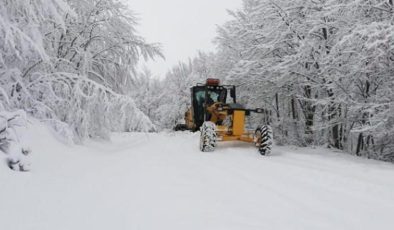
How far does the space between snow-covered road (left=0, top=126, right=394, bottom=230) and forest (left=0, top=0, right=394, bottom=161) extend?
115 cm

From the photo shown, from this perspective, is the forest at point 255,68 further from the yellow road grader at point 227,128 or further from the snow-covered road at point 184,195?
the yellow road grader at point 227,128

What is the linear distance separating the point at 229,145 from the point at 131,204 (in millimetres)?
8142

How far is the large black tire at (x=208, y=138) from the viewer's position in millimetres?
10695

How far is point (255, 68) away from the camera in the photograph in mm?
14844

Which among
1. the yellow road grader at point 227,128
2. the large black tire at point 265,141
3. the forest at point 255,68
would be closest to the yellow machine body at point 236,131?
the yellow road grader at point 227,128

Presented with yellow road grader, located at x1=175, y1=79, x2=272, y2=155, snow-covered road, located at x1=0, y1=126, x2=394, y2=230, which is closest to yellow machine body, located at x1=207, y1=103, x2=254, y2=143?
yellow road grader, located at x1=175, y1=79, x2=272, y2=155

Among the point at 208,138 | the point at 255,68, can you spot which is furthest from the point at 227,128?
the point at 255,68

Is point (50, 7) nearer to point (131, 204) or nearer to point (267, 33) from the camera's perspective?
point (131, 204)

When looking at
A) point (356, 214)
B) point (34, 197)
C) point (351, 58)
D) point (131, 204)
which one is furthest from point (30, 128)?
point (351, 58)

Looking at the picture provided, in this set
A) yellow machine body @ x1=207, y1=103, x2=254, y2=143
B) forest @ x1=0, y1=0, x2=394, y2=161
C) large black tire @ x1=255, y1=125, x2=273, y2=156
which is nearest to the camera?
forest @ x1=0, y1=0, x2=394, y2=161

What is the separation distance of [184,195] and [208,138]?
5817mm

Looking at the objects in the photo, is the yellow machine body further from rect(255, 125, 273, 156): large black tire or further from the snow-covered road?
the snow-covered road

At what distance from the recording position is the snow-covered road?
12.3 ft

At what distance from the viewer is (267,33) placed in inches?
563
